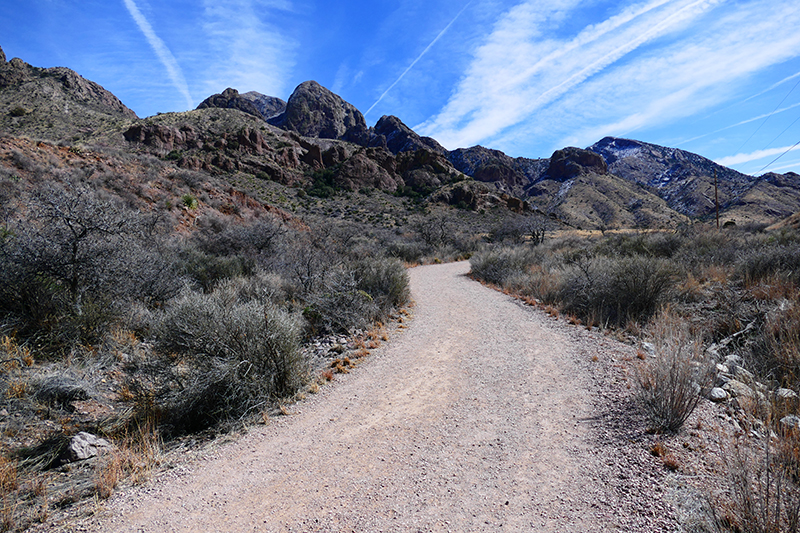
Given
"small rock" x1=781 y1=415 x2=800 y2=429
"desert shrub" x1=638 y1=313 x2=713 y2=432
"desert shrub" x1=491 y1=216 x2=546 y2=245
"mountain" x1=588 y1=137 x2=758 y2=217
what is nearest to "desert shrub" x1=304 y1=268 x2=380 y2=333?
"desert shrub" x1=638 y1=313 x2=713 y2=432

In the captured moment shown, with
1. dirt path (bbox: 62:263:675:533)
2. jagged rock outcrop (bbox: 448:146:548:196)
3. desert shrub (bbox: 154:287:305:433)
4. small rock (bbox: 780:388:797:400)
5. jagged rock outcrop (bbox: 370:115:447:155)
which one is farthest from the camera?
jagged rock outcrop (bbox: 370:115:447:155)

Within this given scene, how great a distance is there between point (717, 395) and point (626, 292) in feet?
13.0

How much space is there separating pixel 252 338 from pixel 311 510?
7.77ft

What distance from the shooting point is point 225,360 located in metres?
4.06

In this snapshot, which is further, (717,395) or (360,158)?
(360,158)

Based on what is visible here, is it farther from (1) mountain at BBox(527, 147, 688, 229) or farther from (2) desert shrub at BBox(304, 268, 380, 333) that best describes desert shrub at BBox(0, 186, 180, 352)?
(1) mountain at BBox(527, 147, 688, 229)

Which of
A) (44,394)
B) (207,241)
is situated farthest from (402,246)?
(44,394)

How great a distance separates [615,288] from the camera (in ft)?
24.0

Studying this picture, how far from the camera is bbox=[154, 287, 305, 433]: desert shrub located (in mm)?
3793

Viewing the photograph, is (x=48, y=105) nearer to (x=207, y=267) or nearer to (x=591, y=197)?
(x=207, y=267)

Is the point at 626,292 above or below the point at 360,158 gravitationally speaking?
below

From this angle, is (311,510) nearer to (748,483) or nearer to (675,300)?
(748,483)

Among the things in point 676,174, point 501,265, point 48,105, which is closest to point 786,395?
point 501,265

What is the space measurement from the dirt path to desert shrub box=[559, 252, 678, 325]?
297 cm
